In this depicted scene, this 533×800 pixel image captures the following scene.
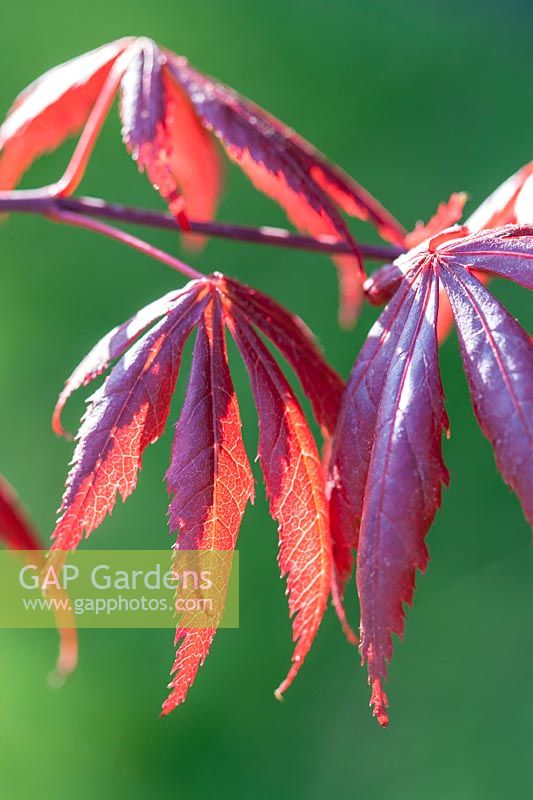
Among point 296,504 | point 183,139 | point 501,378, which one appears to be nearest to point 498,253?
point 501,378

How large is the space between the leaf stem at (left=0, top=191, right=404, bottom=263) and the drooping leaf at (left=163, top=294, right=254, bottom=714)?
19cm

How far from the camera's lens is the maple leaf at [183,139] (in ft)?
2.26

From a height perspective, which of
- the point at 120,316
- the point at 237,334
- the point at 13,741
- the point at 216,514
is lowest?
the point at 13,741

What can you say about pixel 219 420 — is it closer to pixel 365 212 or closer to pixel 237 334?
pixel 237 334

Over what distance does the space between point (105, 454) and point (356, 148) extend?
2928mm

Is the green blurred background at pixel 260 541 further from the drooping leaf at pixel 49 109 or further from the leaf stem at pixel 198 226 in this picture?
the leaf stem at pixel 198 226

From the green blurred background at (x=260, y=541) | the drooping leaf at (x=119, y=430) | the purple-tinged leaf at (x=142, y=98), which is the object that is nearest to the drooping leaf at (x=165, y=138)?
the purple-tinged leaf at (x=142, y=98)

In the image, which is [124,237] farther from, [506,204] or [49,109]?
[506,204]

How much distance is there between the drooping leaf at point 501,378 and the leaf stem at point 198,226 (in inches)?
8.4

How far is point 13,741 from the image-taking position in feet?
7.24

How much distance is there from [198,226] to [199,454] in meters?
0.27

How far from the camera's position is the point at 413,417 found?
55 centimetres

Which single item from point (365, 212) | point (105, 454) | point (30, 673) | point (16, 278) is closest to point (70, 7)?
point (16, 278)

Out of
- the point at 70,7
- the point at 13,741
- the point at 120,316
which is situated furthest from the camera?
the point at 70,7
